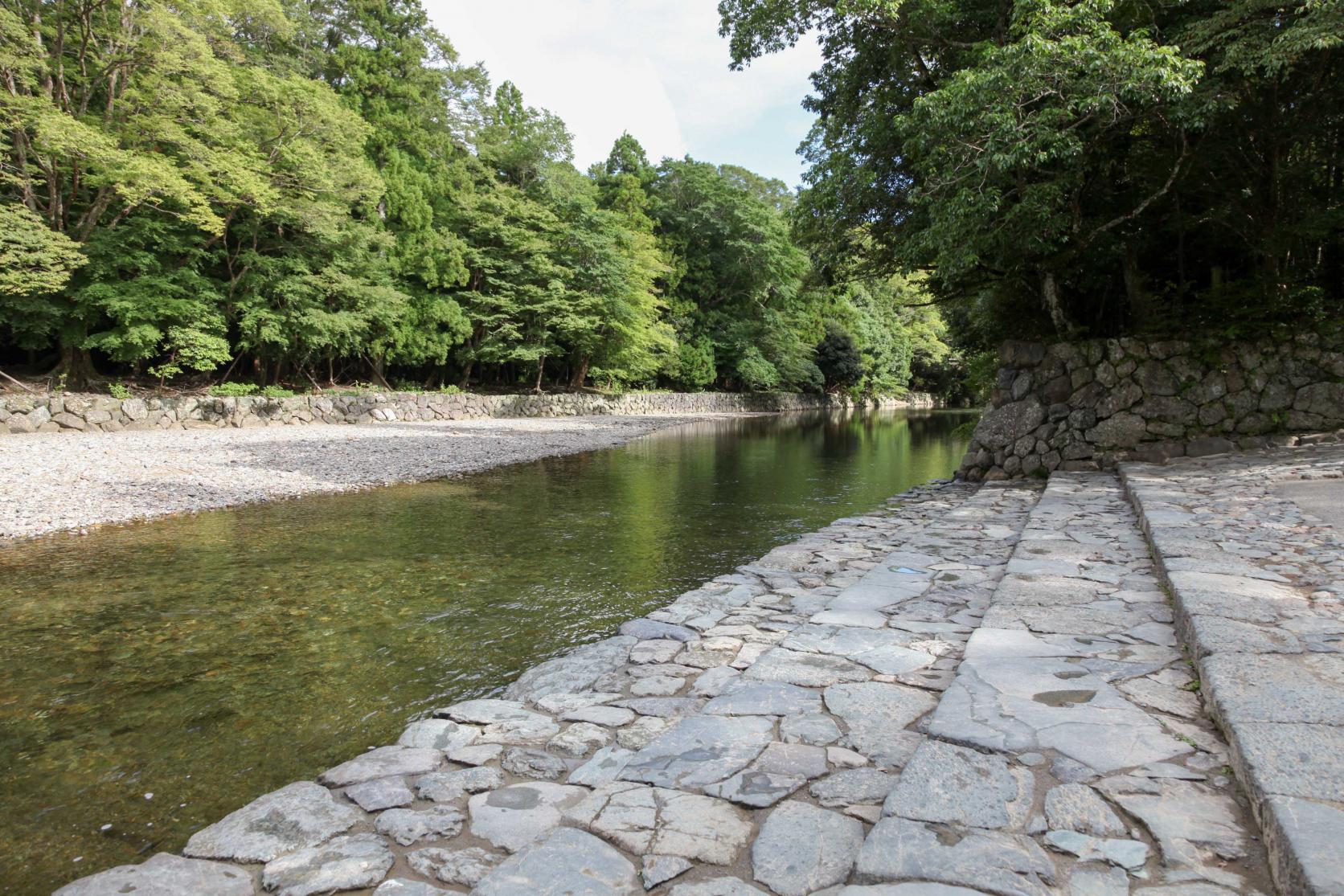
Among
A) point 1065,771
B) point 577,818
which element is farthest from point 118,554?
point 1065,771

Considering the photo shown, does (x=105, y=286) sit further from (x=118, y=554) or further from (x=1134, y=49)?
(x=1134, y=49)

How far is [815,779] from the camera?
2.04 m

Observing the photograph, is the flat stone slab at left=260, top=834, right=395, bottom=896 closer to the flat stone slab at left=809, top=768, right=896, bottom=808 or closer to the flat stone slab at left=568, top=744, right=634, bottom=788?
the flat stone slab at left=568, top=744, right=634, bottom=788

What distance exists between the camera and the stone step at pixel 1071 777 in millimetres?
1502

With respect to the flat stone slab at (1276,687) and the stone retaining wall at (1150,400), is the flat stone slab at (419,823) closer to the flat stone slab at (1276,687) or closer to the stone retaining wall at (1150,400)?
the flat stone slab at (1276,687)

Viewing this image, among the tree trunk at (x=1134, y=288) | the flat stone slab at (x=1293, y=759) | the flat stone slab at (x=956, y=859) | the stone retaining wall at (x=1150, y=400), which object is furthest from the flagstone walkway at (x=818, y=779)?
the tree trunk at (x=1134, y=288)

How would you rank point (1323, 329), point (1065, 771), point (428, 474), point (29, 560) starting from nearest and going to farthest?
point (1065, 771)
point (29, 560)
point (1323, 329)
point (428, 474)

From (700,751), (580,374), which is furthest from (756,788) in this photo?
(580,374)

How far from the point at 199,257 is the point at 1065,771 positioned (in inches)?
823

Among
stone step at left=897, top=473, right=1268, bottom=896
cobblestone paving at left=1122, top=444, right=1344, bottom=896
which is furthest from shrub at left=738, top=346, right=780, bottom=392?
stone step at left=897, top=473, right=1268, bottom=896

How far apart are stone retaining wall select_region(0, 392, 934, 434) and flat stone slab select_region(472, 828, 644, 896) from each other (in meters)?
15.7

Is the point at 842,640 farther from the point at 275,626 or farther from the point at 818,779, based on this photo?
the point at 275,626

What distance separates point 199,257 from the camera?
56.9ft

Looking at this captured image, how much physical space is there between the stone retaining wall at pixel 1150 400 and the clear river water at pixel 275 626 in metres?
2.50
